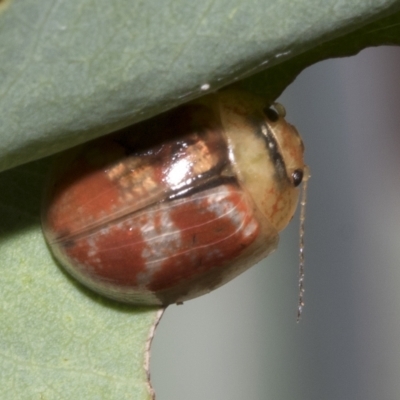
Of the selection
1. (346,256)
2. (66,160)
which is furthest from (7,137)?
(346,256)

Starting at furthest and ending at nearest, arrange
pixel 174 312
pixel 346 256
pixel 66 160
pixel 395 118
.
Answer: pixel 395 118 → pixel 346 256 → pixel 174 312 → pixel 66 160

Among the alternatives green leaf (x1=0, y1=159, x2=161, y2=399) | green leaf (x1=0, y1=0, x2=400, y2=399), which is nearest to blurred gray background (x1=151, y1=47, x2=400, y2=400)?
green leaf (x1=0, y1=159, x2=161, y2=399)

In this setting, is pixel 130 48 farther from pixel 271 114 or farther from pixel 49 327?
pixel 49 327

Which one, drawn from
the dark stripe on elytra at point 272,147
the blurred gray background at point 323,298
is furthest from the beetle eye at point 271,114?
the blurred gray background at point 323,298

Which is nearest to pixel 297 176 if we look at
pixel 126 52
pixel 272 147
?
pixel 272 147

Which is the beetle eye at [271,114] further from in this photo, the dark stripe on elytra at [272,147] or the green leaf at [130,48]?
the green leaf at [130,48]

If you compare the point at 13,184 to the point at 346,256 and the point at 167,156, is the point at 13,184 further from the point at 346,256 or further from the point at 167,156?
the point at 346,256

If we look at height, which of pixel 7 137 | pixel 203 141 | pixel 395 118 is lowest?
pixel 395 118
